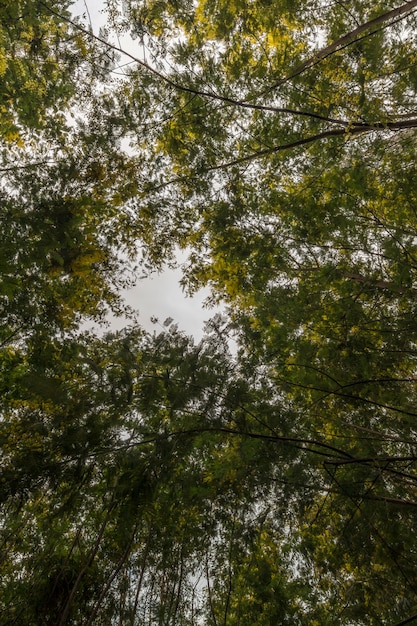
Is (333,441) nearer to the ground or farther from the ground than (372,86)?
nearer to the ground

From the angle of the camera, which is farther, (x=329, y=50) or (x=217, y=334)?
(x=329, y=50)

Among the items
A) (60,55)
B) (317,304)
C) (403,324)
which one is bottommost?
(403,324)

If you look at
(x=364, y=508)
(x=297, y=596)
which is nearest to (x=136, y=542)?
(x=364, y=508)

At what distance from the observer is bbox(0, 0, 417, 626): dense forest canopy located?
Answer: 2785mm

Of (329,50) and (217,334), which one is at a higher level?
(329,50)

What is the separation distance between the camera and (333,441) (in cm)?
407

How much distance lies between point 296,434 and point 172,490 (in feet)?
4.12

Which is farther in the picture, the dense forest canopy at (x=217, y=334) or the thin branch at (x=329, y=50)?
the thin branch at (x=329, y=50)

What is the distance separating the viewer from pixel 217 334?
3664 mm

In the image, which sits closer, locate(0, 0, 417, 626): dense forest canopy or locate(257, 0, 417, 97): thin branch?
locate(0, 0, 417, 626): dense forest canopy

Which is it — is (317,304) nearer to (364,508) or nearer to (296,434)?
(296,434)

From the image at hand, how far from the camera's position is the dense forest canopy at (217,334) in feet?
9.14

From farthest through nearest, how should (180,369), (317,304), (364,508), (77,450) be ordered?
(317,304) < (364,508) < (180,369) < (77,450)

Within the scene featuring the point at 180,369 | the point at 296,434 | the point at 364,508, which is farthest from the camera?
the point at 296,434
